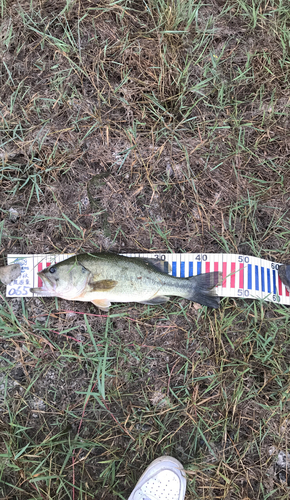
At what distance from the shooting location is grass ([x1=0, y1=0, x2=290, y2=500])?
10.6ft

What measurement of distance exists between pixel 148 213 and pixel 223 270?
102 centimetres

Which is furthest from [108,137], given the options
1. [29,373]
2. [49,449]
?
[49,449]

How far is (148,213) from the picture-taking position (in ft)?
11.4

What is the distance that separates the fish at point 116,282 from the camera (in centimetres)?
306

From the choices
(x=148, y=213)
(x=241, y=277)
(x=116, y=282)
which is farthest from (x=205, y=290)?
(x=148, y=213)

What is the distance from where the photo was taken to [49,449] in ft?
10.3

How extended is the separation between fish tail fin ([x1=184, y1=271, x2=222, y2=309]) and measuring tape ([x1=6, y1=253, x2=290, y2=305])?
0.33 feet

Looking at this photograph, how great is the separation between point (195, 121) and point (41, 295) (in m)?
2.50

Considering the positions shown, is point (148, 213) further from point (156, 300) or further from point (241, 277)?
point (241, 277)

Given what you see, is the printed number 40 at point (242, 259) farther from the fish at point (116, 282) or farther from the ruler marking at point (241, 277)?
the fish at point (116, 282)

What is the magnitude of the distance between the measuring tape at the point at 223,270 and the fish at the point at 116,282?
0.45 ft

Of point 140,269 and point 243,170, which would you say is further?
point 243,170

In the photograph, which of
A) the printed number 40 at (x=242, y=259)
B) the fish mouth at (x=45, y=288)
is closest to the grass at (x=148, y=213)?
the printed number 40 at (x=242, y=259)

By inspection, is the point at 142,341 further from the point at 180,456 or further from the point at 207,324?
the point at 180,456
